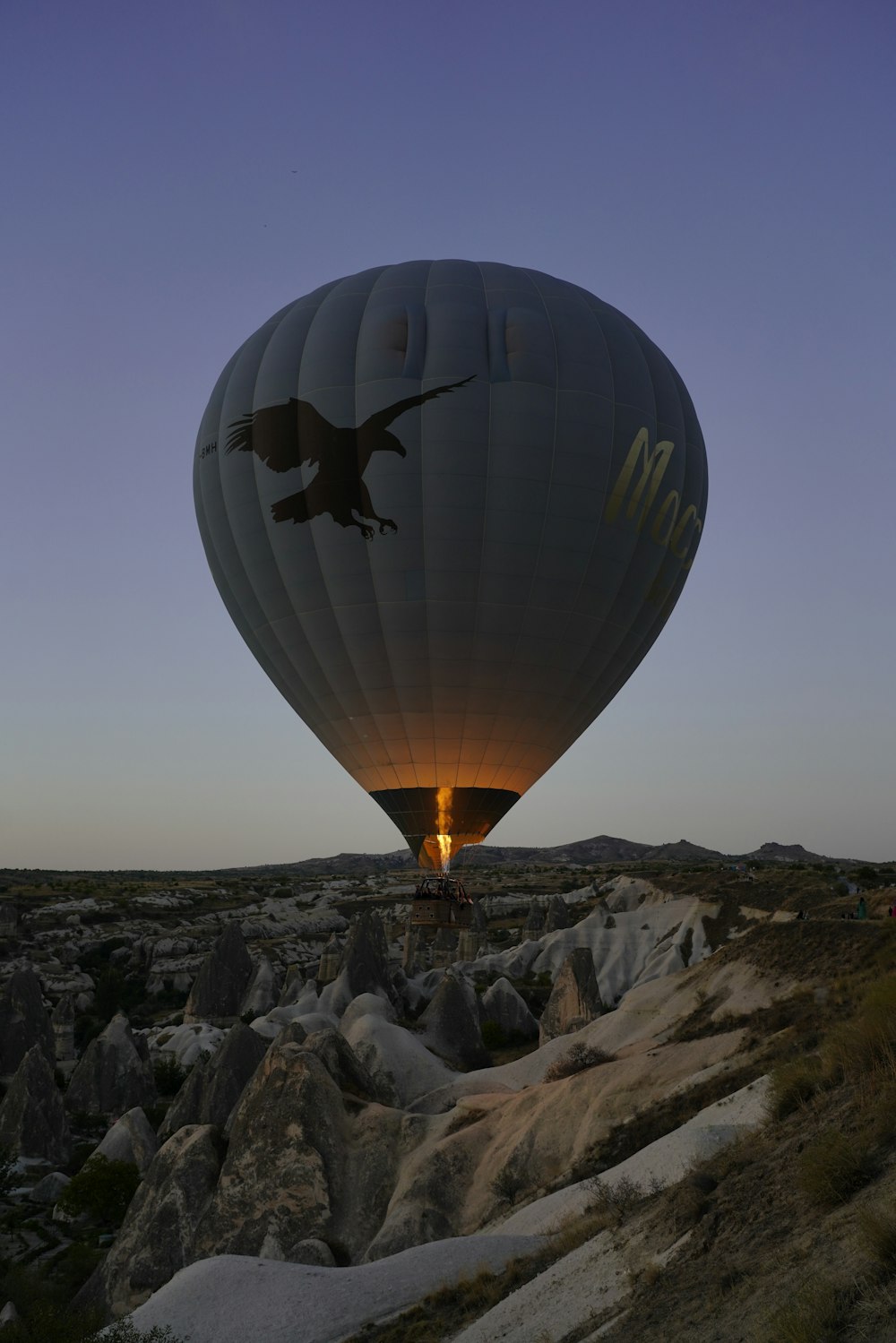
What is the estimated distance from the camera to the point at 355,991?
44.1 metres

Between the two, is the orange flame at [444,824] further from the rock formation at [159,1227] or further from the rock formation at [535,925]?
the rock formation at [535,925]

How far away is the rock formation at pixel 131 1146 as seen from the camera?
28.1 metres

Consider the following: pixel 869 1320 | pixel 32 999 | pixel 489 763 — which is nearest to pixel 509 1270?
pixel 869 1320

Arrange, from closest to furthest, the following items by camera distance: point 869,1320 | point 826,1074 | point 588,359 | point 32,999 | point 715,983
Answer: point 869,1320 < point 826,1074 < point 715,983 < point 588,359 < point 32,999

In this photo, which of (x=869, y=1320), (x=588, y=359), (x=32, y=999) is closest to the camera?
(x=869, y=1320)

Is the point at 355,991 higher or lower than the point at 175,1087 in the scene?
higher

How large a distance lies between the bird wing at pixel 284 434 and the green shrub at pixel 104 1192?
20566 mm

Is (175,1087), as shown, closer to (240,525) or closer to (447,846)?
(447,846)

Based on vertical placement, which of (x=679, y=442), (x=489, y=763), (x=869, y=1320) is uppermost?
(x=679, y=442)

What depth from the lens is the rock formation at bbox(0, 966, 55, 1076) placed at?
44531 mm

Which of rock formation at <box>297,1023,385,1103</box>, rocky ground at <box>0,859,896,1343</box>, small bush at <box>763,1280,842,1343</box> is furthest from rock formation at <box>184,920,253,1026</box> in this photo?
small bush at <box>763,1280,842,1343</box>

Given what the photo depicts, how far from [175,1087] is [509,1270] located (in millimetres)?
34986

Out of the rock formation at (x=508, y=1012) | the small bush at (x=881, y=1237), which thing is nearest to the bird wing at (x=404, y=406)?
the rock formation at (x=508, y=1012)

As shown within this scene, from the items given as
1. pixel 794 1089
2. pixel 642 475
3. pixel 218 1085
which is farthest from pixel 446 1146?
pixel 642 475
